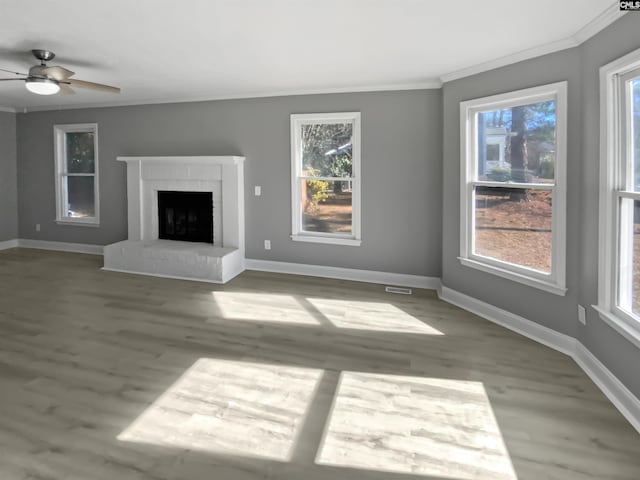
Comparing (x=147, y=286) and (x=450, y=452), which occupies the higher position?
(x=147, y=286)

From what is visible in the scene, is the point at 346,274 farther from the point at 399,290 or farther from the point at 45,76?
the point at 45,76

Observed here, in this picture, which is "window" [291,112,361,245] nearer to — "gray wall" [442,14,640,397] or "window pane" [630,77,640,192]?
"gray wall" [442,14,640,397]

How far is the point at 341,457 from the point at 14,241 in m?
7.24

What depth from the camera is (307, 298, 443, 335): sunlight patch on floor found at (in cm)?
358

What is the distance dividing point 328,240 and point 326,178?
30.8 inches

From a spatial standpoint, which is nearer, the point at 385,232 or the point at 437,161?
the point at 437,161

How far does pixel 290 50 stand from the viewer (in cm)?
337

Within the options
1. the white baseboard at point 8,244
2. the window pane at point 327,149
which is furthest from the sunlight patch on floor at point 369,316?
the white baseboard at point 8,244

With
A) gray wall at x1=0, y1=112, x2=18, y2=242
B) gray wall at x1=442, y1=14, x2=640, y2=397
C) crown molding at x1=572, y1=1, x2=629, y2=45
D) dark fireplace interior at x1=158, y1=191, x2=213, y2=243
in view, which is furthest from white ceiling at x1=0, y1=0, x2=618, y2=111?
gray wall at x1=0, y1=112, x2=18, y2=242

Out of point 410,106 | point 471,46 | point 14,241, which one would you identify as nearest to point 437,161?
point 410,106

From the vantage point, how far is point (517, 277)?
3.43m

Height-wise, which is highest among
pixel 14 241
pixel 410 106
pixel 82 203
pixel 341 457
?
pixel 410 106

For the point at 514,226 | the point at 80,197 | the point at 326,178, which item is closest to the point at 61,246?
the point at 80,197

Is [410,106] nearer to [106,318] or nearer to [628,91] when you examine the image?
[628,91]
